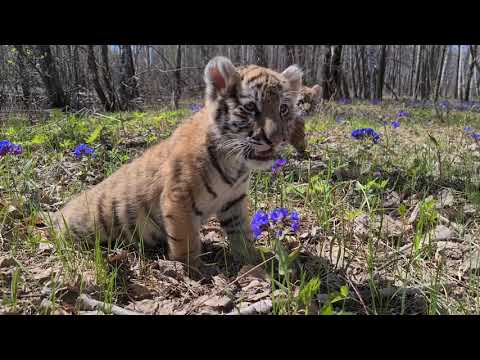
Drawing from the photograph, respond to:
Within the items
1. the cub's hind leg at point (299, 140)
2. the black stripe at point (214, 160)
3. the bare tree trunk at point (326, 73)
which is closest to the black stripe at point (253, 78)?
the black stripe at point (214, 160)

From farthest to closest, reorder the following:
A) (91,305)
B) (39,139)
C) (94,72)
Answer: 1. (94,72)
2. (39,139)
3. (91,305)

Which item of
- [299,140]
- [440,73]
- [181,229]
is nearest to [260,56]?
[299,140]

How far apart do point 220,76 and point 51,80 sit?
1154cm

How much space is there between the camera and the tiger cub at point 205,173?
2.96m

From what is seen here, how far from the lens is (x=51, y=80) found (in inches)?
498

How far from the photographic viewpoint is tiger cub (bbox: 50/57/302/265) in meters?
2.96

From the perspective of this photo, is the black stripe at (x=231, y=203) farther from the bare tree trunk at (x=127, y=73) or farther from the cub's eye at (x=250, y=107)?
the bare tree trunk at (x=127, y=73)

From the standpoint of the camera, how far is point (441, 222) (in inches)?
139

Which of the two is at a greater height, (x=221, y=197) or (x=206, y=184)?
(x=206, y=184)

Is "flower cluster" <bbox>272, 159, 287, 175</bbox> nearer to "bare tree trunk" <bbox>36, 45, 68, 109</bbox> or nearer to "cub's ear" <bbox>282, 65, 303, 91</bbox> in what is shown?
"cub's ear" <bbox>282, 65, 303, 91</bbox>

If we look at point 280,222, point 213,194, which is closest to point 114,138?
point 213,194

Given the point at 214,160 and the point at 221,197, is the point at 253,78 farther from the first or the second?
the point at 221,197

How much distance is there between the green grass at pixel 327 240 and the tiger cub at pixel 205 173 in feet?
0.90

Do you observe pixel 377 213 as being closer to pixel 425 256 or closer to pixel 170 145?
pixel 425 256
